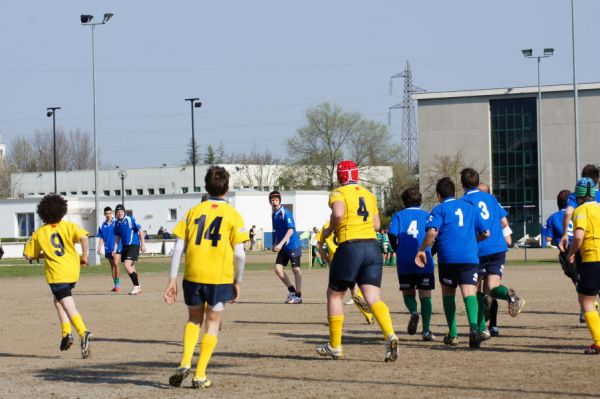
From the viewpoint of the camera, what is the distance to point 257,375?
34.8ft

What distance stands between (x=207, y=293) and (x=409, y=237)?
4.40 m

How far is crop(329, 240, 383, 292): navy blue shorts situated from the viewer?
11484mm

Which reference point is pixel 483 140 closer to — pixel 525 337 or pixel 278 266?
pixel 278 266

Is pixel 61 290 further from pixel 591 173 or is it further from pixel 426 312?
pixel 591 173

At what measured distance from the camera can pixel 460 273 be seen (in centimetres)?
1246

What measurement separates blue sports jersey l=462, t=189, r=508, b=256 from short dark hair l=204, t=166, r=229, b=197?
3896 mm

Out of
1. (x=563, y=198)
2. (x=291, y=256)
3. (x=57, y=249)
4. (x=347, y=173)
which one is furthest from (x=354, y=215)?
(x=291, y=256)

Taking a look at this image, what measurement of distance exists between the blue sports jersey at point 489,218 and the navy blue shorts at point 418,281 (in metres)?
0.68

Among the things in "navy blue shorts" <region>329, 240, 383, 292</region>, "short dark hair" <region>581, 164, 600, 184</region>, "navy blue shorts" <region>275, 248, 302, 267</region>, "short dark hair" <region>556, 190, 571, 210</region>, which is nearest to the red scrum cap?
"navy blue shorts" <region>329, 240, 383, 292</region>

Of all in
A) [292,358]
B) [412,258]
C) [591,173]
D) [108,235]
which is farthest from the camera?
[108,235]

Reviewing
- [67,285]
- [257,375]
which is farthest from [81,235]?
[257,375]

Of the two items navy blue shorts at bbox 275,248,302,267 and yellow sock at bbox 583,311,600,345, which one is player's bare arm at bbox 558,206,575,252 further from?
navy blue shorts at bbox 275,248,302,267

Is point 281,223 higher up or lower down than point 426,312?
higher up

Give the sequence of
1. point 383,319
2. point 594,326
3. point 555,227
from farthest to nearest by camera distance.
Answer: point 555,227 → point 594,326 → point 383,319
